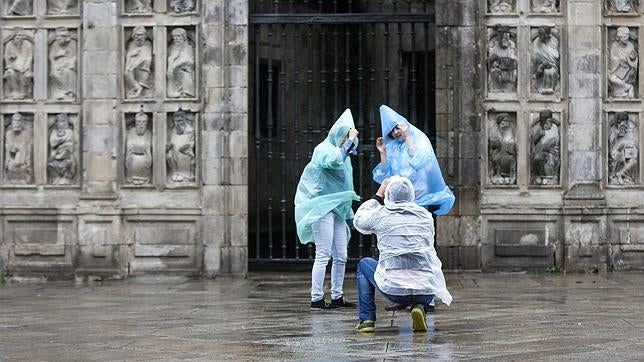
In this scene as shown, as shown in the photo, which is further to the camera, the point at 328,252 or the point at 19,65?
the point at 19,65

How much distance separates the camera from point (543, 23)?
59.8 feet

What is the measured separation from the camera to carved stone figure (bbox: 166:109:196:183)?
1827cm

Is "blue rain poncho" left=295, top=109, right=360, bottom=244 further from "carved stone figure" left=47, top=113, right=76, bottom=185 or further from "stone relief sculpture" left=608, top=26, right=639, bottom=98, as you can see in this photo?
"stone relief sculpture" left=608, top=26, right=639, bottom=98

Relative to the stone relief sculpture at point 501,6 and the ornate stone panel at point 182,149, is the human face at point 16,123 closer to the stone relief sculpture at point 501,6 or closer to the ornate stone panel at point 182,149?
the ornate stone panel at point 182,149

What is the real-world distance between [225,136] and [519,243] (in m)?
4.37

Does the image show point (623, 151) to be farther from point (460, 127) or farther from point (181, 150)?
point (181, 150)

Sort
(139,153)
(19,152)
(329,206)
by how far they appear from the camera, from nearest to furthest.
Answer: (329,206) < (139,153) < (19,152)

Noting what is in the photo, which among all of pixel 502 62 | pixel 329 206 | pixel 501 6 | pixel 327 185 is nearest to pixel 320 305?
pixel 329 206

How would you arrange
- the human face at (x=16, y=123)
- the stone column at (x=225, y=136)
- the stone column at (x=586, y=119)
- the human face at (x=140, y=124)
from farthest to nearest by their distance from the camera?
the human face at (x=16, y=123), the human face at (x=140, y=124), the stone column at (x=225, y=136), the stone column at (x=586, y=119)

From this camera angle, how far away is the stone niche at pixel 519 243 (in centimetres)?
1808

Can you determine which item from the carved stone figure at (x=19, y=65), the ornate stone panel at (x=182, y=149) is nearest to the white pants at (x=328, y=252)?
the ornate stone panel at (x=182, y=149)

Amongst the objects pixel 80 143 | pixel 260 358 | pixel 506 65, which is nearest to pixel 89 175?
pixel 80 143

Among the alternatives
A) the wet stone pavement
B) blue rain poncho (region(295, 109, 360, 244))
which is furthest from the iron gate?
blue rain poncho (region(295, 109, 360, 244))

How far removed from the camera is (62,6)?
18531mm
